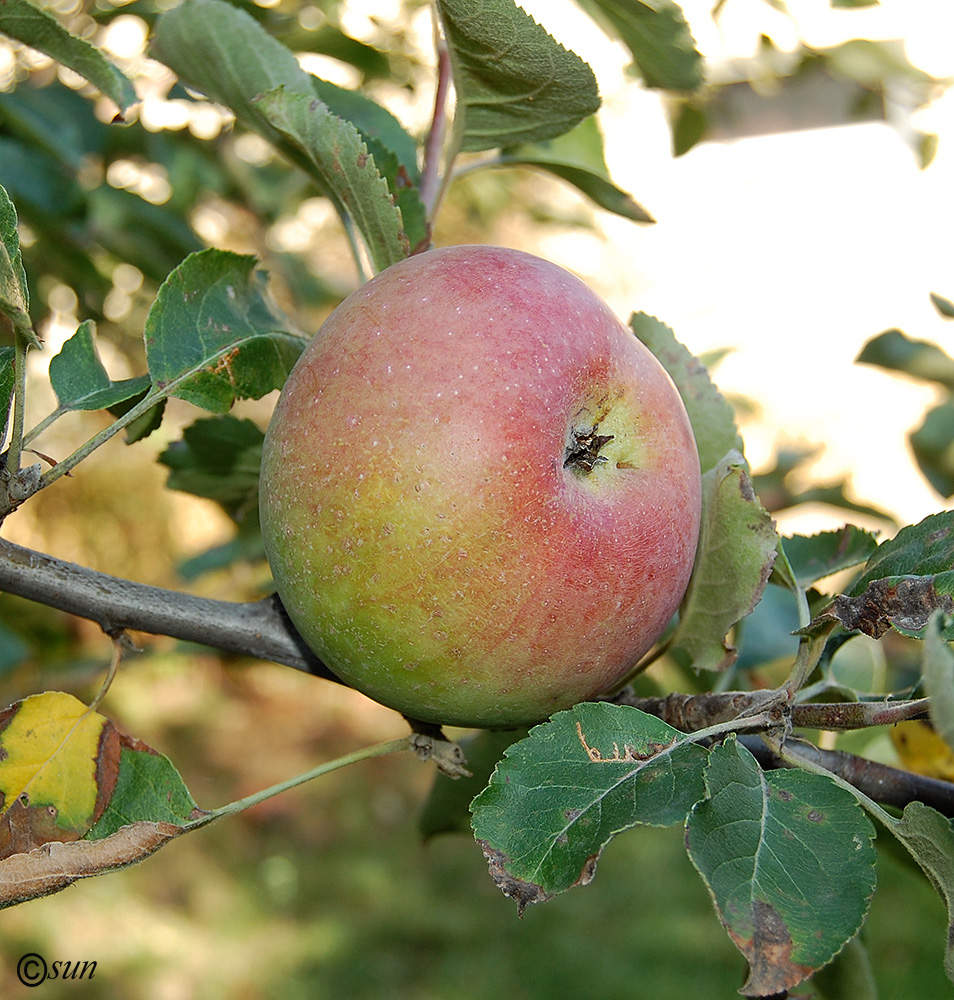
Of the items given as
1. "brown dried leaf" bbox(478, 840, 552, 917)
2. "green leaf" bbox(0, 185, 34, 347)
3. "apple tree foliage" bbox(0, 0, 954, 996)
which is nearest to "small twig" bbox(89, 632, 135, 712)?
"apple tree foliage" bbox(0, 0, 954, 996)

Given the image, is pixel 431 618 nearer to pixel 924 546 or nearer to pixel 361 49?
pixel 924 546

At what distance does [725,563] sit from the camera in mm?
757

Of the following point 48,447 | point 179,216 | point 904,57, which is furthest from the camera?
point 48,447

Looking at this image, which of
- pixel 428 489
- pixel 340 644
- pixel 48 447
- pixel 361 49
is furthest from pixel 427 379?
pixel 48 447

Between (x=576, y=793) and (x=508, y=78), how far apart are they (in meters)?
0.57

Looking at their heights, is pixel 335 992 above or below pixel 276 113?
below

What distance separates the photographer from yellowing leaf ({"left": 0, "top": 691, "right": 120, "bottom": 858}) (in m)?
0.69

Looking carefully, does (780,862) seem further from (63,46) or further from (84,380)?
(63,46)

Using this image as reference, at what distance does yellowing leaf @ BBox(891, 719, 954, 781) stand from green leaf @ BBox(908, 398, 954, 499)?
661mm

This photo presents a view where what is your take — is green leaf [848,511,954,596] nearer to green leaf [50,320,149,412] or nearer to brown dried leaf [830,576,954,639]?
brown dried leaf [830,576,954,639]

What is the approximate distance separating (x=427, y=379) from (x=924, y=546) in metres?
0.39

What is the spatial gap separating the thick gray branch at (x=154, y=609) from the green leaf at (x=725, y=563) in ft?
1.06

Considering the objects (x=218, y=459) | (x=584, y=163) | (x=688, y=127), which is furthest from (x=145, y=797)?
(x=688, y=127)

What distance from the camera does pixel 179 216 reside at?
1.54 meters
